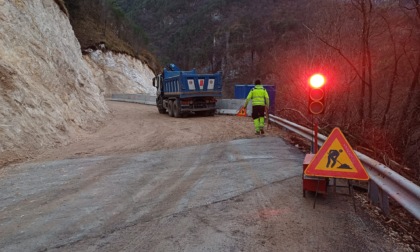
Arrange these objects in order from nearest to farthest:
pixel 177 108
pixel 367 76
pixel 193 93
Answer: pixel 367 76 < pixel 193 93 < pixel 177 108

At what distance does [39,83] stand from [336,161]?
1096 cm

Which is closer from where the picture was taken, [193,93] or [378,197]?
[378,197]

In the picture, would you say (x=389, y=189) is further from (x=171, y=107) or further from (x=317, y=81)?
(x=171, y=107)

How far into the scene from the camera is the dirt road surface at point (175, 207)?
4.05 metres

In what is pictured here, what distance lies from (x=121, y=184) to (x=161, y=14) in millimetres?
174938

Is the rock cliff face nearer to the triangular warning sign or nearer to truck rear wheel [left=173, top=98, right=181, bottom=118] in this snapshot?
truck rear wheel [left=173, top=98, right=181, bottom=118]

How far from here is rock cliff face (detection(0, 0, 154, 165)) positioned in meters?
9.80

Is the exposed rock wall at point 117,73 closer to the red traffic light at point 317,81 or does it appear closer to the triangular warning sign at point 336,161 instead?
the red traffic light at point 317,81

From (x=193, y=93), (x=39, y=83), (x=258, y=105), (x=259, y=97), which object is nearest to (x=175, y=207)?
(x=258, y=105)

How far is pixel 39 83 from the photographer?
41.5ft

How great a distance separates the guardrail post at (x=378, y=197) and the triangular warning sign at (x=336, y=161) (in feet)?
1.34

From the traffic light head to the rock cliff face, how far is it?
6.73 metres

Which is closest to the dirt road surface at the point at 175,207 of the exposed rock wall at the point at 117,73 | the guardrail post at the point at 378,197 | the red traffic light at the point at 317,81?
the guardrail post at the point at 378,197

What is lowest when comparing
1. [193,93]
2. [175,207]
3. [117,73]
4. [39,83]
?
[175,207]
